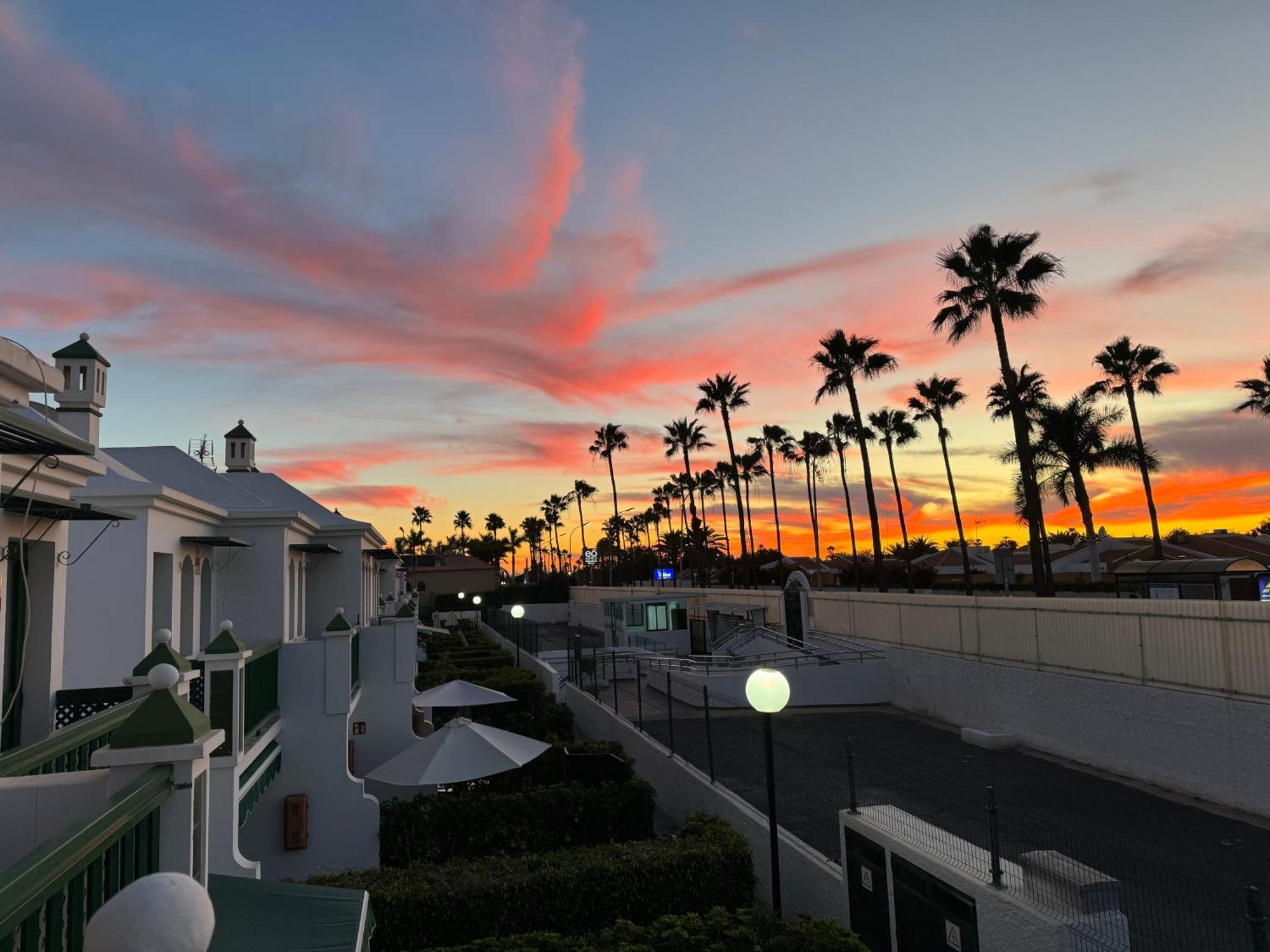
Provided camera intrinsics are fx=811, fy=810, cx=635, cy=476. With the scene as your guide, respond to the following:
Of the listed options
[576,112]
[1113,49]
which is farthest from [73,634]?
[1113,49]

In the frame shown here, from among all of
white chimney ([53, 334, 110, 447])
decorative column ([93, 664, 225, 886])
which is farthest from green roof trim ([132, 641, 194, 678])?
white chimney ([53, 334, 110, 447])

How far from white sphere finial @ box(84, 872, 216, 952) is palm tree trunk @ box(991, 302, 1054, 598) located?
26.3 metres

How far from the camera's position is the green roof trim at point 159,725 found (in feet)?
11.7

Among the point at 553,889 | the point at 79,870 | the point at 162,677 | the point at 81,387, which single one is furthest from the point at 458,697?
the point at 79,870

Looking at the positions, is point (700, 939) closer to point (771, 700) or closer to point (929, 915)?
point (929, 915)

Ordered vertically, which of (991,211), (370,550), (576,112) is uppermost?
(991,211)

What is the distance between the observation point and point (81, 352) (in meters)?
12.9

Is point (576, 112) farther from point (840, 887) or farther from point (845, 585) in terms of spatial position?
point (845, 585)

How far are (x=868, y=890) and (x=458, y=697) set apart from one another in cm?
991

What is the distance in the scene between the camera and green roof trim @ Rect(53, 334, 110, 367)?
12.8 m

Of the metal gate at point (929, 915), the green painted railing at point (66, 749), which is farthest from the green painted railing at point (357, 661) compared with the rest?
the metal gate at point (929, 915)

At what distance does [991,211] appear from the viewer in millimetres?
27781

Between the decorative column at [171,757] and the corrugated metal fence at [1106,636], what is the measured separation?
48.4 feet

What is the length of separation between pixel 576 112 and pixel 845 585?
256ft
